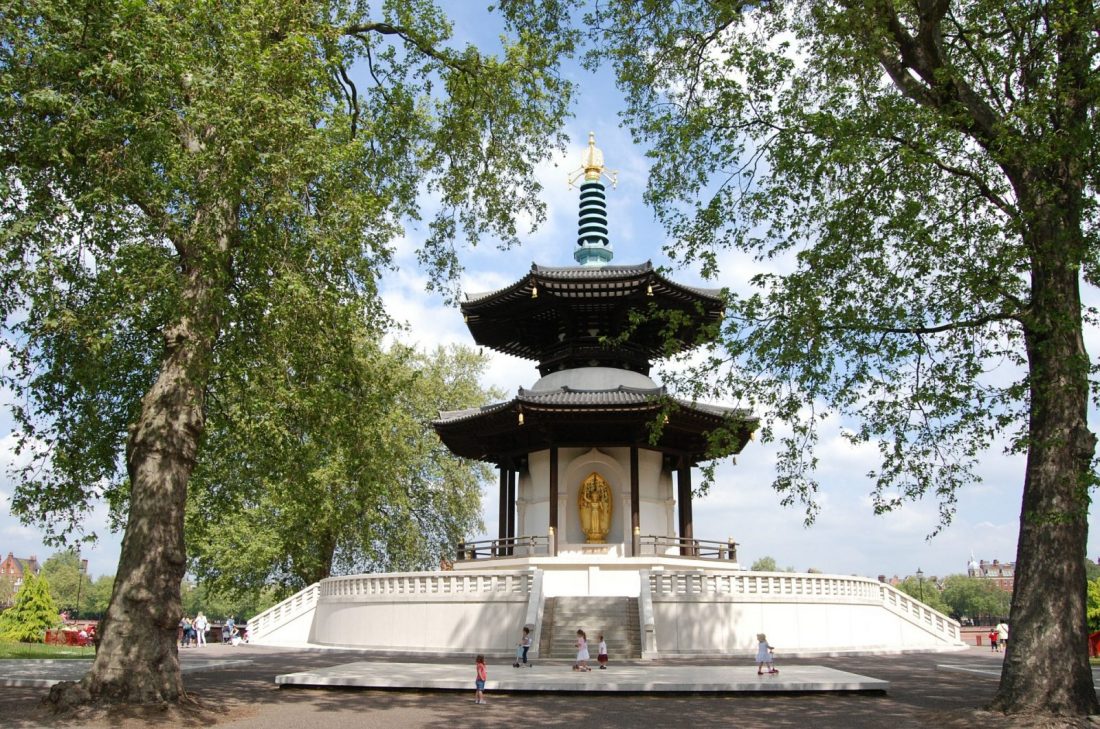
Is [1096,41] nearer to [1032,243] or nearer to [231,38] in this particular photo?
[1032,243]

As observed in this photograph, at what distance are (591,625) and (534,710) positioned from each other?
834 centimetres

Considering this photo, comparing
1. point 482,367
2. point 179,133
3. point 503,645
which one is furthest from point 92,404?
point 482,367

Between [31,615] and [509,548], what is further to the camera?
[31,615]

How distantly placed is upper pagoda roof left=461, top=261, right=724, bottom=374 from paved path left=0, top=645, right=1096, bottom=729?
12.9 m

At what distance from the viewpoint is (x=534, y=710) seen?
11.8 meters

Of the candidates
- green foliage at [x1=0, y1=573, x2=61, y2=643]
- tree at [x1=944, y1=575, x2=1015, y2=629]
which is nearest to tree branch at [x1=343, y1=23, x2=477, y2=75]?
green foliage at [x1=0, y1=573, x2=61, y2=643]

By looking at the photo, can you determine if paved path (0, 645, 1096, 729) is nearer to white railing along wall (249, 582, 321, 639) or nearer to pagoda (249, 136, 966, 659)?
pagoda (249, 136, 966, 659)

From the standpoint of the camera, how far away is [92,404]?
533 inches

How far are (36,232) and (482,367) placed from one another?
100ft

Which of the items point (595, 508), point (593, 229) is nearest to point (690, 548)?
point (595, 508)

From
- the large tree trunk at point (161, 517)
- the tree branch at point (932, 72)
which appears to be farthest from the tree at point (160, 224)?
the tree branch at point (932, 72)

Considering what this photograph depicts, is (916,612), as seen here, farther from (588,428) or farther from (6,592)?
(6,592)

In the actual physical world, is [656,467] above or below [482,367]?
below

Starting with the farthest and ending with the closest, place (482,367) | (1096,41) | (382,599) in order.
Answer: (482,367) → (382,599) → (1096,41)
